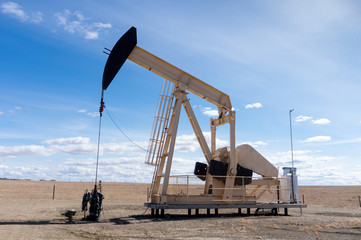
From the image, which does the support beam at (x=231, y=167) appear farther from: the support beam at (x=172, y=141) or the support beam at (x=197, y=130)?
the support beam at (x=172, y=141)

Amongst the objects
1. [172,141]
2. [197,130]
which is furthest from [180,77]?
[172,141]

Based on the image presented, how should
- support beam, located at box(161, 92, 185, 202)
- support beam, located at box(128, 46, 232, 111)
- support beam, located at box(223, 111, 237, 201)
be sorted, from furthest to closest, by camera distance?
support beam, located at box(223, 111, 237, 201) → support beam, located at box(128, 46, 232, 111) → support beam, located at box(161, 92, 185, 202)

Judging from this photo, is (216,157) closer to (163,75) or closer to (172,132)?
(172,132)

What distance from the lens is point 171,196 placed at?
11.3 meters

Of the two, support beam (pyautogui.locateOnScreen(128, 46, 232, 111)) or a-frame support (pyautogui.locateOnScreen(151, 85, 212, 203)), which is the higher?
support beam (pyautogui.locateOnScreen(128, 46, 232, 111))

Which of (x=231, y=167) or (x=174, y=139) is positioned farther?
(x=231, y=167)

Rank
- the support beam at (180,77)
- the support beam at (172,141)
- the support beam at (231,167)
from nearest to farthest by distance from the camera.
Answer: the support beam at (172,141) → the support beam at (180,77) → the support beam at (231,167)

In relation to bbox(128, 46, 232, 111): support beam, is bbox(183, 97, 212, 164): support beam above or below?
below

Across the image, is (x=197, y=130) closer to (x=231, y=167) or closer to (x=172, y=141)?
(x=172, y=141)

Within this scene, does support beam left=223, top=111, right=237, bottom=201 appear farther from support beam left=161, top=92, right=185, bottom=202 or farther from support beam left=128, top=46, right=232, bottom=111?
support beam left=161, top=92, right=185, bottom=202

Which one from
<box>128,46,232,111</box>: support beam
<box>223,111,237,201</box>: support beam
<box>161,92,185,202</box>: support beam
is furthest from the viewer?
<box>223,111,237,201</box>: support beam

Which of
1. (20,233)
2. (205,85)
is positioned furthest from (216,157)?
(20,233)

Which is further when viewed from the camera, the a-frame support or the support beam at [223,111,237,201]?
the support beam at [223,111,237,201]

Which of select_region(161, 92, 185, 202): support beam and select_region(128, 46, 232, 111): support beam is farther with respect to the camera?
select_region(128, 46, 232, 111): support beam
